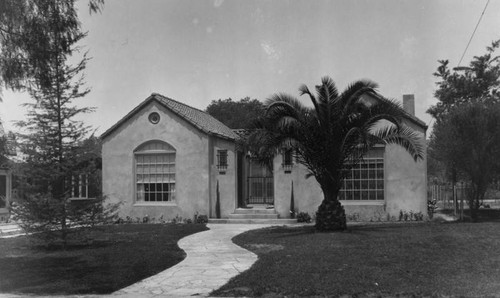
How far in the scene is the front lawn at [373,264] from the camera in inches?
308

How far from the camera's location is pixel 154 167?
73.5 feet

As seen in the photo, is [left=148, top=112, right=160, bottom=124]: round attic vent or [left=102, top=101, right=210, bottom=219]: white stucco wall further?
[left=148, top=112, right=160, bottom=124]: round attic vent

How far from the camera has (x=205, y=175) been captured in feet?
70.3

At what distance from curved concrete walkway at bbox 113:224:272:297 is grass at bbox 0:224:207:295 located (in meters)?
0.30

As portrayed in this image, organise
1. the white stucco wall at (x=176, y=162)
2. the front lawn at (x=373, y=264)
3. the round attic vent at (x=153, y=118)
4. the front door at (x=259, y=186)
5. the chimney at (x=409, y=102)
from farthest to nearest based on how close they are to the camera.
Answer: the front door at (x=259, y=186), the chimney at (x=409, y=102), the round attic vent at (x=153, y=118), the white stucco wall at (x=176, y=162), the front lawn at (x=373, y=264)

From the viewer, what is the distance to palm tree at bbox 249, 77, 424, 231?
15555 mm

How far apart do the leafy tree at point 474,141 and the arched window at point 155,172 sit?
459 inches

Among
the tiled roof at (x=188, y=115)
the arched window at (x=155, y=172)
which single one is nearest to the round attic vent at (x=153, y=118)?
the tiled roof at (x=188, y=115)

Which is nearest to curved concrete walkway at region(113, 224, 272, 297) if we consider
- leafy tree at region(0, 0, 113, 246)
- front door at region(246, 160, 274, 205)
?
leafy tree at region(0, 0, 113, 246)

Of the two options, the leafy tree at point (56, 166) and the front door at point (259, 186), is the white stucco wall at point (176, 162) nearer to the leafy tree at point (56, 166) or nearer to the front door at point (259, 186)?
the front door at point (259, 186)

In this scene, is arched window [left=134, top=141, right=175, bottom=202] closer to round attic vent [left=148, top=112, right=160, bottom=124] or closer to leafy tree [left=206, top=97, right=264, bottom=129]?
round attic vent [left=148, top=112, right=160, bottom=124]

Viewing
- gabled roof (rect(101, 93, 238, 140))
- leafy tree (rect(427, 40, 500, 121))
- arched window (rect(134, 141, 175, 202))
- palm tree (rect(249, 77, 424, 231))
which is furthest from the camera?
leafy tree (rect(427, 40, 500, 121))

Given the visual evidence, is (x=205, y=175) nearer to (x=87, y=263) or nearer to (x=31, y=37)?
(x=87, y=263)

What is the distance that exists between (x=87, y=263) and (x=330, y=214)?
7.92 m
